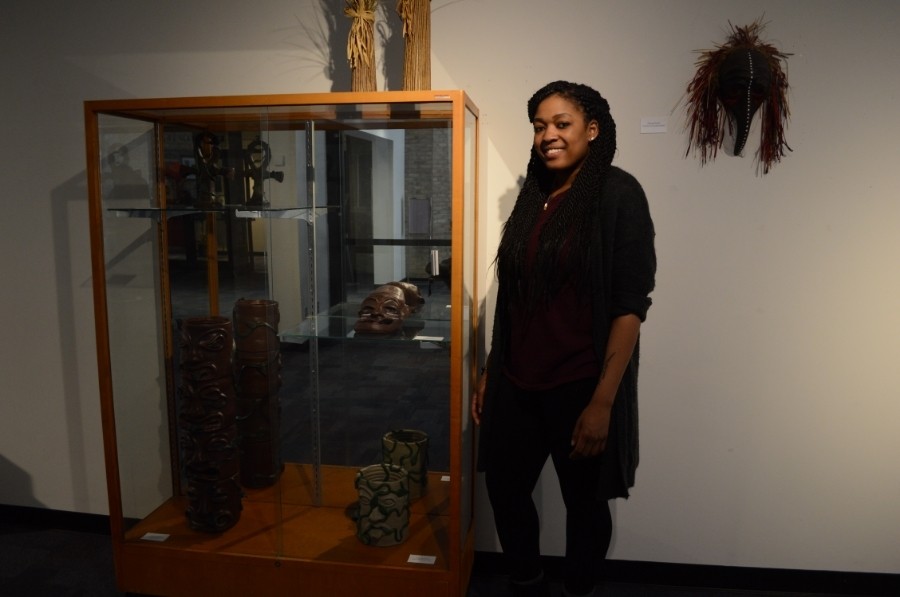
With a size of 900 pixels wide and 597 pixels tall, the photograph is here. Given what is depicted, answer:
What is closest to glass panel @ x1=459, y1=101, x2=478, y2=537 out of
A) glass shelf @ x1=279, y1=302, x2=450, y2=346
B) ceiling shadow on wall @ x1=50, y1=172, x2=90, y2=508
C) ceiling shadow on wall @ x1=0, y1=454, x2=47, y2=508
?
glass shelf @ x1=279, y1=302, x2=450, y2=346

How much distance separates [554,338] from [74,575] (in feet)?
6.54

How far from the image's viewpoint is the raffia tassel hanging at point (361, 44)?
2.09m

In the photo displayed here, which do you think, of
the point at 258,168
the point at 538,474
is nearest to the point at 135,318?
the point at 258,168

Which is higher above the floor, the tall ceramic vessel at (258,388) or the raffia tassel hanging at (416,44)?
Answer: the raffia tassel hanging at (416,44)

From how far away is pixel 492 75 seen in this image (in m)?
2.28

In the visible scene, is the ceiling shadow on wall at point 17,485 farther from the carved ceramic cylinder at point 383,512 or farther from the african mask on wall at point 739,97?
the african mask on wall at point 739,97

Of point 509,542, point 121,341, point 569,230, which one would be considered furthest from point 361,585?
point 569,230

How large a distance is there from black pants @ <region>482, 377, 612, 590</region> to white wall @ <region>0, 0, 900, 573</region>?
592 millimetres

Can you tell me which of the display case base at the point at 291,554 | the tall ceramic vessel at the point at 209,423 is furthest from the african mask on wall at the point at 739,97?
the tall ceramic vessel at the point at 209,423

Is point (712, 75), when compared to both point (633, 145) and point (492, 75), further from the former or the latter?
point (492, 75)

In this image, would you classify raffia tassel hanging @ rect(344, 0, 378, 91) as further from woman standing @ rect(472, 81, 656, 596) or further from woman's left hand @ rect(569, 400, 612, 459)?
woman's left hand @ rect(569, 400, 612, 459)

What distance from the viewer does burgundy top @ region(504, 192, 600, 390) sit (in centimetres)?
168

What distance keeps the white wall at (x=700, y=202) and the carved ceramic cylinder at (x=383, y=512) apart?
0.45 meters

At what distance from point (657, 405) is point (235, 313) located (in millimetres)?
1439
